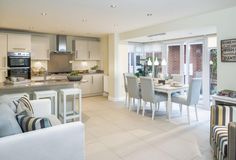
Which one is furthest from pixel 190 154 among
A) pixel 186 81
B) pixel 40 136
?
pixel 186 81

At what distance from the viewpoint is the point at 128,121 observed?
14.9ft

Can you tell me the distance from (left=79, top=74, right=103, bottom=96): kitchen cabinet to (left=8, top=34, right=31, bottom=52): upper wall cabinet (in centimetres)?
223

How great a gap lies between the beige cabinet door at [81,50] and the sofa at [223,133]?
565cm

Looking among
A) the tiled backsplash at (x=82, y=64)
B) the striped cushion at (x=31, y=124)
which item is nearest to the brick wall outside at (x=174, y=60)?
the tiled backsplash at (x=82, y=64)

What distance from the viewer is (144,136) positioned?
361cm

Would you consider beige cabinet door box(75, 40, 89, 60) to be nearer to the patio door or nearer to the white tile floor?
the white tile floor

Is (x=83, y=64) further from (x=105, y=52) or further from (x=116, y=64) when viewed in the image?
(x=116, y=64)

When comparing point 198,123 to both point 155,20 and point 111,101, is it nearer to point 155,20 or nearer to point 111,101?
point 155,20

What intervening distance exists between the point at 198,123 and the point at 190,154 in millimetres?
1625

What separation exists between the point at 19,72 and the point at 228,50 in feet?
18.8

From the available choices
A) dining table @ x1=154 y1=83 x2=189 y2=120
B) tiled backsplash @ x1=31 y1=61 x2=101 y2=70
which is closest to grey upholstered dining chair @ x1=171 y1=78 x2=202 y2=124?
dining table @ x1=154 y1=83 x2=189 y2=120

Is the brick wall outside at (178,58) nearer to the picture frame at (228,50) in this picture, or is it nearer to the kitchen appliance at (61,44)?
the picture frame at (228,50)

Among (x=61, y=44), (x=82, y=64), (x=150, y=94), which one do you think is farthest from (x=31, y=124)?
(x=82, y=64)

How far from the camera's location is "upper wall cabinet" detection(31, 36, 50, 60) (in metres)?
6.63
